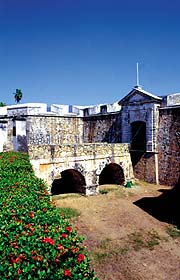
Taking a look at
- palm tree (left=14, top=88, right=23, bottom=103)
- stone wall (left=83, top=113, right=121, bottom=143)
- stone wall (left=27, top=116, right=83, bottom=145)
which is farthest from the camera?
palm tree (left=14, top=88, right=23, bottom=103)

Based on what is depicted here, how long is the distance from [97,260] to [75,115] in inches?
580

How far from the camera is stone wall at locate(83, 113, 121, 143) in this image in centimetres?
1943

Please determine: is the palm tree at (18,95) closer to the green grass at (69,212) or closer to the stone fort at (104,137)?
the stone fort at (104,137)

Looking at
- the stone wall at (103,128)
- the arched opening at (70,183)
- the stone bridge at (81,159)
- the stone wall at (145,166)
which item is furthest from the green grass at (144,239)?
the stone wall at (103,128)

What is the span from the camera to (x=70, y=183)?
638 inches

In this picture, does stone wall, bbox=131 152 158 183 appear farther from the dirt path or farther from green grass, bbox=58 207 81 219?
green grass, bbox=58 207 81 219

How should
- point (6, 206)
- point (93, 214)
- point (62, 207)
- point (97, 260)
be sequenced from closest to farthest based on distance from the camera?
point (6, 206) < point (97, 260) < point (93, 214) < point (62, 207)

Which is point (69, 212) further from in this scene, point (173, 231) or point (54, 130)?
point (54, 130)

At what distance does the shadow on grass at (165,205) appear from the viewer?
1145cm

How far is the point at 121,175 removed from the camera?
17016 millimetres

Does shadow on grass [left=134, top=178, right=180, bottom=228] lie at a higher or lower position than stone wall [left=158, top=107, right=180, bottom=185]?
lower

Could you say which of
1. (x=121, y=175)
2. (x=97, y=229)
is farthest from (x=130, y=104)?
(x=97, y=229)

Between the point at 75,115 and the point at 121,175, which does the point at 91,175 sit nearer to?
the point at 121,175

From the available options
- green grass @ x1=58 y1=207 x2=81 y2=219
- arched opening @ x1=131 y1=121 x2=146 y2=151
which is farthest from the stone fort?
green grass @ x1=58 y1=207 x2=81 y2=219
